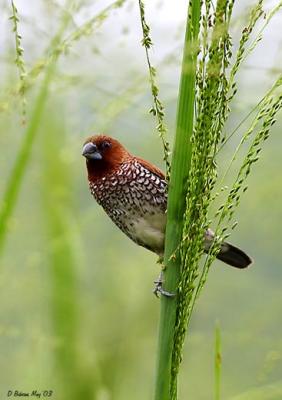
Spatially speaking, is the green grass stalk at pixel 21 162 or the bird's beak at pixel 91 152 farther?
the bird's beak at pixel 91 152

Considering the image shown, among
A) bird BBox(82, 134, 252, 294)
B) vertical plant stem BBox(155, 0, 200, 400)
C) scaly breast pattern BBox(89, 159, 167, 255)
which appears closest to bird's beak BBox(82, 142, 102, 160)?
bird BBox(82, 134, 252, 294)

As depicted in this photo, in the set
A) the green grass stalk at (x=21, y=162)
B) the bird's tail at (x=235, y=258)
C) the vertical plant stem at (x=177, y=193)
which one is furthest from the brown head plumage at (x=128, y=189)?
the green grass stalk at (x=21, y=162)

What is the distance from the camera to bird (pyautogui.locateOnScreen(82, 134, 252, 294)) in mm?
3244

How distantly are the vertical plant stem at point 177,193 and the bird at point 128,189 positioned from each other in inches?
50.7

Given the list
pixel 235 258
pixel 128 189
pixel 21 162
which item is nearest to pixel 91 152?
pixel 128 189

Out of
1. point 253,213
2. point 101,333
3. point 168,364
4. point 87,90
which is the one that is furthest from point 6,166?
point 253,213

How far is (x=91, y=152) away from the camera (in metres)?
3.20

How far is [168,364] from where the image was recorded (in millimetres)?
1798

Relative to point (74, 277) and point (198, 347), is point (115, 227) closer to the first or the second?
point (198, 347)

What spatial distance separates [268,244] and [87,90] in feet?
6.03

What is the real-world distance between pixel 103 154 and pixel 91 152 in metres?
0.06

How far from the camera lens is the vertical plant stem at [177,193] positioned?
69.7 inches

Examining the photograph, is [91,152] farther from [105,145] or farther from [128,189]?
[128,189]

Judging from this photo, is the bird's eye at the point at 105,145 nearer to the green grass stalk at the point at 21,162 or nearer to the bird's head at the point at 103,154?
the bird's head at the point at 103,154
